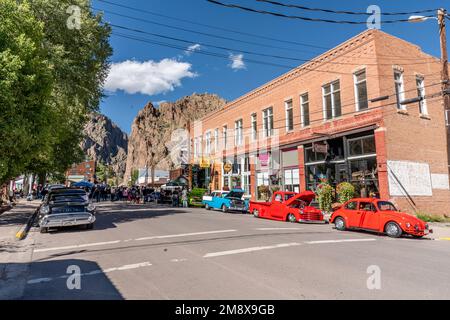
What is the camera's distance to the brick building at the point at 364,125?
19.4m

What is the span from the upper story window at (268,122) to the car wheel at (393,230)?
17083 mm

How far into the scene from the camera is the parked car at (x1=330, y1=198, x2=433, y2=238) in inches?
481

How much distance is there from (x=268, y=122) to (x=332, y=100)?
24.3ft

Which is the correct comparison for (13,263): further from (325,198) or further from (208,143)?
(208,143)

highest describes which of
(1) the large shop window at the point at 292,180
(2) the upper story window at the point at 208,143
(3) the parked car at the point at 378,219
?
(2) the upper story window at the point at 208,143

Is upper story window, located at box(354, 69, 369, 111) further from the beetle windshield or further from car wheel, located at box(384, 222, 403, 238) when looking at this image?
car wheel, located at box(384, 222, 403, 238)

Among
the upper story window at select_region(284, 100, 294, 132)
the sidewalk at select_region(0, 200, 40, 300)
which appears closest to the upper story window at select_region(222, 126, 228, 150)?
the upper story window at select_region(284, 100, 294, 132)

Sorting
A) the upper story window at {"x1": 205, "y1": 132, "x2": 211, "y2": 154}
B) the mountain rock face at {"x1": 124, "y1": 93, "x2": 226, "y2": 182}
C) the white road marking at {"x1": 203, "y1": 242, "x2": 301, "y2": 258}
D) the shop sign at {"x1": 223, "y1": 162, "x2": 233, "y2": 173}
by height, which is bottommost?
the white road marking at {"x1": 203, "y1": 242, "x2": 301, "y2": 258}

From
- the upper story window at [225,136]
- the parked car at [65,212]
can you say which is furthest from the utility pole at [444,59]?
the upper story window at [225,136]

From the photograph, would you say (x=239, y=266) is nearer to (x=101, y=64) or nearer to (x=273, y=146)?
(x=101, y=64)

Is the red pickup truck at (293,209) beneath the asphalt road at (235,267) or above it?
above

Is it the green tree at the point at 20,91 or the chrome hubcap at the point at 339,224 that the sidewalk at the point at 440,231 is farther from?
the green tree at the point at 20,91

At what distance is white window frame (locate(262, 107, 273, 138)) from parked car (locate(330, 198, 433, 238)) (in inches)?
596

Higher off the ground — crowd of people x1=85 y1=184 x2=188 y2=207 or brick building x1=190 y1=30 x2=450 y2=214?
brick building x1=190 y1=30 x2=450 y2=214
